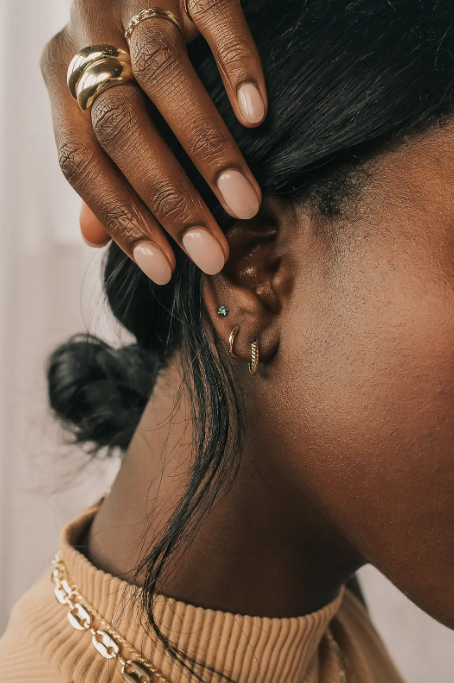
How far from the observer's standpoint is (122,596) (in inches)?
31.9

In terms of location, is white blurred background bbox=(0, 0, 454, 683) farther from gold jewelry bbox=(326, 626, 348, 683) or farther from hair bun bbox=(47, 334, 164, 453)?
gold jewelry bbox=(326, 626, 348, 683)

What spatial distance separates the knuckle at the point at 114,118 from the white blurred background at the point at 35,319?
796mm

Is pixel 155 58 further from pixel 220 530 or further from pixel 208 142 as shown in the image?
pixel 220 530

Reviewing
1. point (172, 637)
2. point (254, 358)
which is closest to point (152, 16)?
point (254, 358)

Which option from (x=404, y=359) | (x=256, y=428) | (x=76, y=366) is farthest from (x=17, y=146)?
(x=404, y=359)

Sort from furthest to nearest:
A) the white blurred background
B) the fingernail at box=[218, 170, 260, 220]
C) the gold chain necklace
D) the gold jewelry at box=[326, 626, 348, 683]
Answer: the white blurred background
the gold jewelry at box=[326, 626, 348, 683]
the gold chain necklace
the fingernail at box=[218, 170, 260, 220]

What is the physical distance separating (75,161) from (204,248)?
0.18m

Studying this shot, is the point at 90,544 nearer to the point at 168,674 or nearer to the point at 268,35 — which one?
the point at 168,674

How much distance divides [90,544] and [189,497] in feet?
0.79

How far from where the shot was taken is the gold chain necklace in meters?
0.79

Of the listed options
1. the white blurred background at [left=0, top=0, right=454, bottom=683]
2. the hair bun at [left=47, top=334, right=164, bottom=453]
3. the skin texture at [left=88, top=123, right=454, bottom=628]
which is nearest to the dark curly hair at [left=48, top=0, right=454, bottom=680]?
the skin texture at [left=88, top=123, right=454, bottom=628]

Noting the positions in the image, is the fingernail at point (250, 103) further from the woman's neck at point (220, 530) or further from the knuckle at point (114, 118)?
the woman's neck at point (220, 530)

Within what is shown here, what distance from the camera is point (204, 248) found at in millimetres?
642

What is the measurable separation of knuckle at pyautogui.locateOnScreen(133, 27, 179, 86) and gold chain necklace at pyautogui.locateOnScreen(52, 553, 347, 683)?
0.63m
